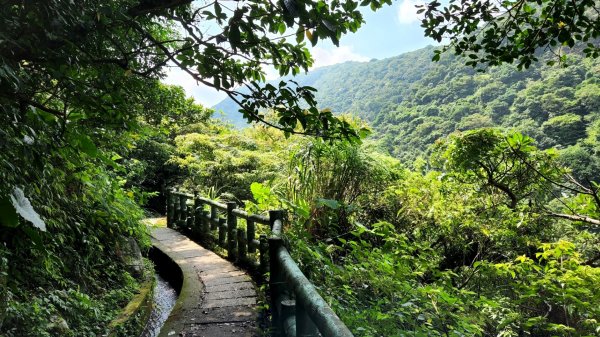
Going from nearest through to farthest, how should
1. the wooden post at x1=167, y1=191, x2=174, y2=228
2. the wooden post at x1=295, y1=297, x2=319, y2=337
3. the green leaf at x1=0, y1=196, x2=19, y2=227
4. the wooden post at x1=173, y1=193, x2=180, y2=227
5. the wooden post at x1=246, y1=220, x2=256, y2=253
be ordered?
the green leaf at x1=0, y1=196, x2=19, y2=227 < the wooden post at x1=295, y1=297, x2=319, y2=337 < the wooden post at x1=246, y1=220, x2=256, y2=253 < the wooden post at x1=173, y1=193, x2=180, y2=227 < the wooden post at x1=167, y1=191, x2=174, y2=228

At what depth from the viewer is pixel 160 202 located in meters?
18.0

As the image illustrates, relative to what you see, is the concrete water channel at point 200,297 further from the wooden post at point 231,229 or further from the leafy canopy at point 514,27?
the leafy canopy at point 514,27

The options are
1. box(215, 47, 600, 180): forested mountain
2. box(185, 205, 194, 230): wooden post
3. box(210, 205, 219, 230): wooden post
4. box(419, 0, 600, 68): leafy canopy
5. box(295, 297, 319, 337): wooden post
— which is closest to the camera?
box(295, 297, 319, 337): wooden post

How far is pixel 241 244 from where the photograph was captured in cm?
542

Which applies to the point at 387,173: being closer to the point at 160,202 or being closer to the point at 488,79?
the point at 160,202

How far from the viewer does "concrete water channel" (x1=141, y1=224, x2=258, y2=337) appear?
11.4 feet

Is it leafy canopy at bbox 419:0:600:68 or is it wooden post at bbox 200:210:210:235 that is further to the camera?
wooden post at bbox 200:210:210:235

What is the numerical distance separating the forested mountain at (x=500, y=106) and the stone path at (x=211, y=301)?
2018 cm

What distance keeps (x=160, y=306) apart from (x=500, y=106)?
49.7 meters

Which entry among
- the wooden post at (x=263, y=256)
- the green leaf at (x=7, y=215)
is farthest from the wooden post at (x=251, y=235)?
the green leaf at (x=7, y=215)

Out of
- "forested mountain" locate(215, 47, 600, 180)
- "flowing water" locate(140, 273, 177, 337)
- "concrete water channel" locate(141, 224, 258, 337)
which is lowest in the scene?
"flowing water" locate(140, 273, 177, 337)

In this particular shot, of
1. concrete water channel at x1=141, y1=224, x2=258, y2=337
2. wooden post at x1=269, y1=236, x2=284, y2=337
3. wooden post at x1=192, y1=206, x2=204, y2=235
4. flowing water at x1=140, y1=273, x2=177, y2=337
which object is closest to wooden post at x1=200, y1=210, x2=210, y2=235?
wooden post at x1=192, y1=206, x2=204, y2=235

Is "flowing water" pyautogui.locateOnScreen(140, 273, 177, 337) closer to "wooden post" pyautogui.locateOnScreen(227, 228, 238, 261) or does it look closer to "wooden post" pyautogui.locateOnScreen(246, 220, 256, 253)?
"wooden post" pyautogui.locateOnScreen(227, 228, 238, 261)

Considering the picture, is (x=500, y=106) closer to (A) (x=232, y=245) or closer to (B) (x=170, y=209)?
(B) (x=170, y=209)
